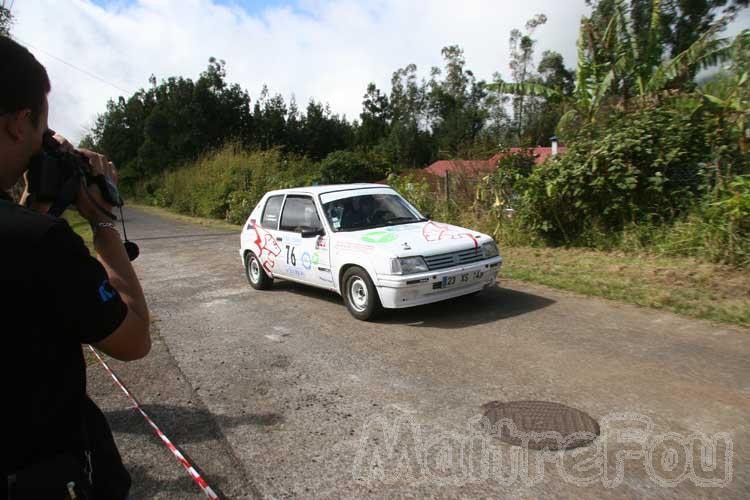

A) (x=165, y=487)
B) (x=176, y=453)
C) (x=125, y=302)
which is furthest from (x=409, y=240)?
(x=125, y=302)

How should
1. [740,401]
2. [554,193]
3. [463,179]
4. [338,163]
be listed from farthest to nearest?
[338,163] < [463,179] < [554,193] < [740,401]

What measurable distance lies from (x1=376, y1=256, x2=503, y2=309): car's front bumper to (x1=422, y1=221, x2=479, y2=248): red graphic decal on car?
17.6 inches

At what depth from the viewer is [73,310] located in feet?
4.30

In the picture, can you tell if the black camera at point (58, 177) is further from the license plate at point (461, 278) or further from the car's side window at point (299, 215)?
the car's side window at point (299, 215)

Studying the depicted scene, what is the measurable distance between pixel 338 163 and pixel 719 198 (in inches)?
708

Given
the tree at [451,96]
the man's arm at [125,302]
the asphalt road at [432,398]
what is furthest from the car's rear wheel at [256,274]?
the tree at [451,96]

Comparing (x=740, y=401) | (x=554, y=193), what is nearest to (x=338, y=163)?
(x=554, y=193)

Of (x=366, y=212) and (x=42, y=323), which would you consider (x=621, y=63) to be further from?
(x=42, y=323)

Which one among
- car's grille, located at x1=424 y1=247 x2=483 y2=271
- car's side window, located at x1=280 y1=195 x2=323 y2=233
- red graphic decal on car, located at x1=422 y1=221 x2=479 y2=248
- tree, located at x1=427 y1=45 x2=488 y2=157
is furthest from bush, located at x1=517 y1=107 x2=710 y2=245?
tree, located at x1=427 y1=45 x2=488 y2=157

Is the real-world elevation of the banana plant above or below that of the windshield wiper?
above

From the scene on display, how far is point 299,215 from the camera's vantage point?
26.9 ft

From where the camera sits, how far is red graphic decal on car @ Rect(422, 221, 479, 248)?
7.00 metres

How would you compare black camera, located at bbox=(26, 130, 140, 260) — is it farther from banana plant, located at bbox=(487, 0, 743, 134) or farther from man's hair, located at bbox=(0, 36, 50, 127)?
banana plant, located at bbox=(487, 0, 743, 134)

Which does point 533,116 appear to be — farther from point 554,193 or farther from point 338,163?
point 554,193
